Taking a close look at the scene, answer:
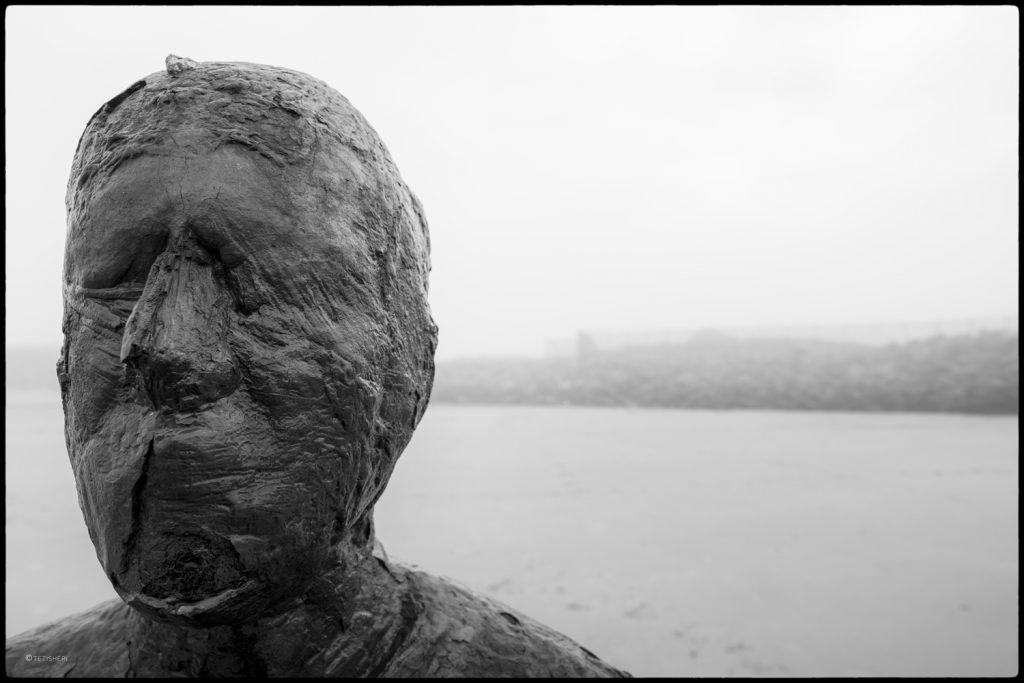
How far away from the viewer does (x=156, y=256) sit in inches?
41.1

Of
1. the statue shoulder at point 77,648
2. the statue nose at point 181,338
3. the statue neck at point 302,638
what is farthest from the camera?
the statue shoulder at point 77,648

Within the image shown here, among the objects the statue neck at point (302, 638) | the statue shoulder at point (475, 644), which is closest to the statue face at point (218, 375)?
the statue neck at point (302, 638)

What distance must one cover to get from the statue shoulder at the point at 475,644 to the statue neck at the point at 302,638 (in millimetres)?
49

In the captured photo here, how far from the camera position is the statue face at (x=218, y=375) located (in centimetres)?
98

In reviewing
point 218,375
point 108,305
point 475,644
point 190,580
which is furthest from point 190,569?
point 475,644

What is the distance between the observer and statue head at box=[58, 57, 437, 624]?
0.98 m

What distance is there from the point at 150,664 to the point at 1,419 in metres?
0.98

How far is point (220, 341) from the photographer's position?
1.00 metres

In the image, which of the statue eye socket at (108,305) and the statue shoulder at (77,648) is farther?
the statue shoulder at (77,648)

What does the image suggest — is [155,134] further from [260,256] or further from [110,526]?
Result: [110,526]

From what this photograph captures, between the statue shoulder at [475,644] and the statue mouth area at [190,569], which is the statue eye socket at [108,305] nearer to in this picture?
the statue mouth area at [190,569]

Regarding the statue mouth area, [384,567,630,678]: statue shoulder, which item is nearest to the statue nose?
the statue mouth area
